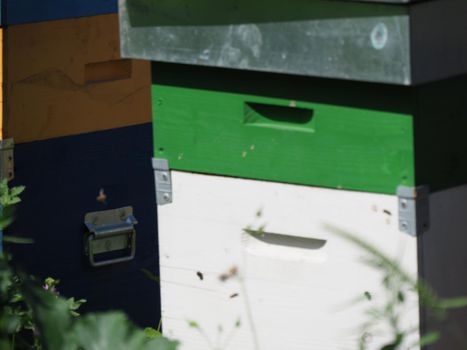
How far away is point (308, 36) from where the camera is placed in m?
1.80

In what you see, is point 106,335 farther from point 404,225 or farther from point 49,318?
point 404,225

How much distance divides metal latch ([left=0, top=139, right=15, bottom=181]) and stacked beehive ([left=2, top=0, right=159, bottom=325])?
0.02 metres

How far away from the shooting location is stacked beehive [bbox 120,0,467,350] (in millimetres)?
1760

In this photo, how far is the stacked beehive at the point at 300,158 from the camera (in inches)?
69.3

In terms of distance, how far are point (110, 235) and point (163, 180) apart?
874 millimetres

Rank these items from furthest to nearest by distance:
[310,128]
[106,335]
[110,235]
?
[110,235]
[310,128]
[106,335]

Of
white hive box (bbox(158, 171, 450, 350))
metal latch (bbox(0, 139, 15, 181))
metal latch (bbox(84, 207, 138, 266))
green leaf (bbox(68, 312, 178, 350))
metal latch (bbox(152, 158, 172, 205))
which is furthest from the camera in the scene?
metal latch (bbox(84, 207, 138, 266))

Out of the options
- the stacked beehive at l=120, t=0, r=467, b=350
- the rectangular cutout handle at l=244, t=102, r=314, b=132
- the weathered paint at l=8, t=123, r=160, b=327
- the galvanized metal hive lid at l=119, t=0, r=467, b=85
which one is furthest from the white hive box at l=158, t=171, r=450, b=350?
the weathered paint at l=8, t=123, r=160, b=327

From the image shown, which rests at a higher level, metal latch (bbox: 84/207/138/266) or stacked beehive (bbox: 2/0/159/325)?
stacked beehive (bbox: 2/0/159/325)

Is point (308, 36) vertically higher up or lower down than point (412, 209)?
higher up

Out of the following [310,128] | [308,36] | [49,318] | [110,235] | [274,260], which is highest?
[308,36]

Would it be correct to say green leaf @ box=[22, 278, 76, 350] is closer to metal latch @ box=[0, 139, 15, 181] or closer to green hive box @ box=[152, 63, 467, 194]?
green hive box @ box=[152, 63, 467, 194]

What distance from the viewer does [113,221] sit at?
116 inches

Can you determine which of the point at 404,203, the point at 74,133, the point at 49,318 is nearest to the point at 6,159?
the point at 74,133
